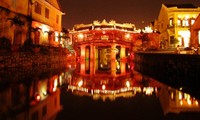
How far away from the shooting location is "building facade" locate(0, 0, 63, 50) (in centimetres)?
2205

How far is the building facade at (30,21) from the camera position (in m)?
22.0

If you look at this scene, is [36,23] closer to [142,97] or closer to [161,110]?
[142,97]

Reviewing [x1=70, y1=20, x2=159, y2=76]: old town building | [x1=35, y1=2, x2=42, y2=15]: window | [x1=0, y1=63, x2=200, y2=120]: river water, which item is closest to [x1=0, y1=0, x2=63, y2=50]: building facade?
[x1=35, y1=2, x2=42, y2=15]: window

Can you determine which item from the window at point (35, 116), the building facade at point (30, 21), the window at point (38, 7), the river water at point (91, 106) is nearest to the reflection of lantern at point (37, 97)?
the river water at point (91, 106)

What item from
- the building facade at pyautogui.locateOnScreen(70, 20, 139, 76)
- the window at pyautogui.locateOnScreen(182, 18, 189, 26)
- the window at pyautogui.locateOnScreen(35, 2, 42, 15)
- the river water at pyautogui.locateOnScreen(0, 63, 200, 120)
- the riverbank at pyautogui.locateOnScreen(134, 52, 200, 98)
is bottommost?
the river water at pyautogui.locateOnScreen(0, 63, 200, 120)

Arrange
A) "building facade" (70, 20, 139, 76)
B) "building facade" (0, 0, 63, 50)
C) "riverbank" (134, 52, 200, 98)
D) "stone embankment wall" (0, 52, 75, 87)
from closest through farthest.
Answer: "riverbank" (134, 52, 200, 98), "stone embankment wall" (0, 52, 75, 87), "building facade" (0, 0, 63, 50), "building facade" (70, 20, 139, 76)

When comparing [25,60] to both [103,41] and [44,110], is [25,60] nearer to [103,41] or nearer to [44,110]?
[44,110]

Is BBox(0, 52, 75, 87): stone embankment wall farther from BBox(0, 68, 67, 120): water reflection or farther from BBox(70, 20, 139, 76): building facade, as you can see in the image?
BBox(70, 20, 139, 76): building facade

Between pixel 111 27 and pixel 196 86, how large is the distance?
3636 cm

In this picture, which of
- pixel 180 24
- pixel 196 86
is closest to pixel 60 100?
pixel 196 86

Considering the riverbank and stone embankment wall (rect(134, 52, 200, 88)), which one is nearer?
the riverbank

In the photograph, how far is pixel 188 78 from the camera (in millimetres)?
15656

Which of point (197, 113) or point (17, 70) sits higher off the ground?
point (17, 70)

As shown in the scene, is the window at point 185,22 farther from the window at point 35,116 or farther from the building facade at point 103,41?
the window at point 35,116
